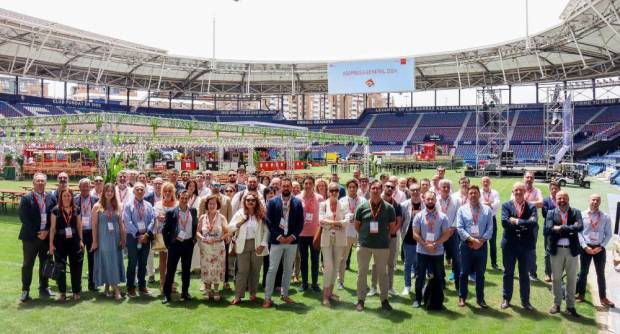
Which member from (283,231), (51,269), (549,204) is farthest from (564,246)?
(51,269)

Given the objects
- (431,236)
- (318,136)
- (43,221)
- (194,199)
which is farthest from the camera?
(318,136)

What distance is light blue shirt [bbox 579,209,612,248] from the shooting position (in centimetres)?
620

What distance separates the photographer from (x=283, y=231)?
6.25m

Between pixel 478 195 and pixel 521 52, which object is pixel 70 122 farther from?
pixel 521 52

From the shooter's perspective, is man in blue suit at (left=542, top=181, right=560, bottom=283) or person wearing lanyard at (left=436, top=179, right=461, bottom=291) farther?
man in blue suit at (left=542, top=181, right=560, bottom=283)

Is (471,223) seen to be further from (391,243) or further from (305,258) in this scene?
(305,258)

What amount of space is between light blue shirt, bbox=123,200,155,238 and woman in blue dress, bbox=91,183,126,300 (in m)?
0.09

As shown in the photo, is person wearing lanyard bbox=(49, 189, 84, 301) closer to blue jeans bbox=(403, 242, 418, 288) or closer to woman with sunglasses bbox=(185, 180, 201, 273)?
woman with sunglasses bbox=(185, 180, 201, 273)

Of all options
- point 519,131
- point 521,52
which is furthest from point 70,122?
point 519,131

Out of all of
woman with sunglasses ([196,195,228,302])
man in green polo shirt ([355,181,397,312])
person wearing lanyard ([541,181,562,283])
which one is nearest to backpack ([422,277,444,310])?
man in green polo shirt ([355,181,397,312])

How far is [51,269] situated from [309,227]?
337 cm

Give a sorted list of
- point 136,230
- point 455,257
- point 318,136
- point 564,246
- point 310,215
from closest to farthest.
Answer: point 564,246 → point 136,230 → point 310,215 → point 455,257 → point 318,136

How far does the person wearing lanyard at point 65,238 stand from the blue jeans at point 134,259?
619 mm

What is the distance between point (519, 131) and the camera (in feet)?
173
